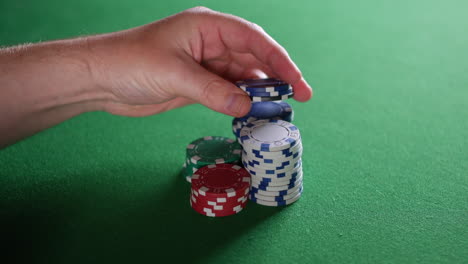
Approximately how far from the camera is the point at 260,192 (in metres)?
2.01

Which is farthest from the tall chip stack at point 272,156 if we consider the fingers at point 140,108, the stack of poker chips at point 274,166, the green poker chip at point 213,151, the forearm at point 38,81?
the forearm at point 38,81

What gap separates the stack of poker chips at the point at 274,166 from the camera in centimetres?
197

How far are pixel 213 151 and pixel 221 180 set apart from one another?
229mm

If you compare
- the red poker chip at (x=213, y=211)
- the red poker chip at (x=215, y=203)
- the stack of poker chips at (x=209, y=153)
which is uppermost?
the stack of poker chips at (x=209, y=153)

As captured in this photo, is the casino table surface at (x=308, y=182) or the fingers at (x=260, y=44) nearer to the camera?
the casino table surface at (x=308, y=182)

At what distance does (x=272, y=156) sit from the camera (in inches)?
77.4

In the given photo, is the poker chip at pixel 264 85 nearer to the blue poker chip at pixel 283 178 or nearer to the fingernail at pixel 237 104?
the fingernail at pixel 237 104

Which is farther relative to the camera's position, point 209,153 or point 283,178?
point 209,153

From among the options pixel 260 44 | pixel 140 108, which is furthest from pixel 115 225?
pixel 260 44

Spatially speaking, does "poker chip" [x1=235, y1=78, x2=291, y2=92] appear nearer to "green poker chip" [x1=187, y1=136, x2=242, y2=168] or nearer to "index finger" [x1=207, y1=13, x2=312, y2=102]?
"index finger" [x1=207, y1=13, x2=312, y2=102]

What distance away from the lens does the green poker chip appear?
214 cm

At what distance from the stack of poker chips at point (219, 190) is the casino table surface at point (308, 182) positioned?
0.14ft

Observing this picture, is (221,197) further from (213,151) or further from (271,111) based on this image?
(271,111)

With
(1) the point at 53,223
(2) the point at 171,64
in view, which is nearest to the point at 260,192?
(2) the point at 171,64
